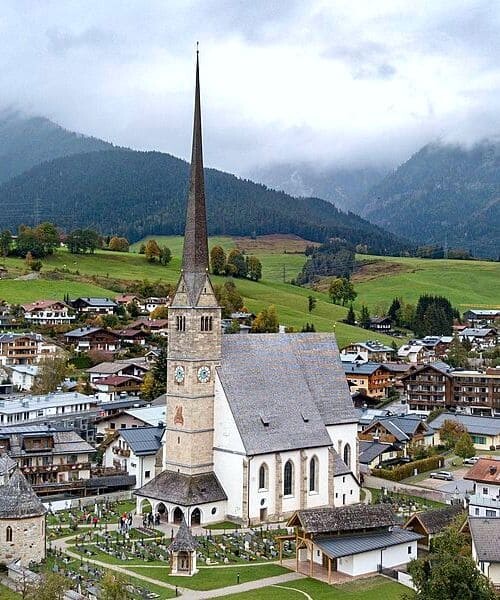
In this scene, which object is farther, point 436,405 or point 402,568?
point 436,405

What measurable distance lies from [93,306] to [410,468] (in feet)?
286

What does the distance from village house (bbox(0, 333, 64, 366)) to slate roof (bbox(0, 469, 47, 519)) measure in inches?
2907

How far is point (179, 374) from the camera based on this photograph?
234ft

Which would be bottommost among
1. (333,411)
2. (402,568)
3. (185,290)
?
(402,568)

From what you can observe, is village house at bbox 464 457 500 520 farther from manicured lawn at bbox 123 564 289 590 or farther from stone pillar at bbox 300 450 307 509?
manicured lawn at bbox 123 564 289 590

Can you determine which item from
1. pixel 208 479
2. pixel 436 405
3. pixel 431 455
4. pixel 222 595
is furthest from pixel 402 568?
pixel 436 405

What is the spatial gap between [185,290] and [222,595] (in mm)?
25568

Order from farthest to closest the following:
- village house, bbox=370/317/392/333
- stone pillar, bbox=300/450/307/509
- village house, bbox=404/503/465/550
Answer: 1. village house, bbox=370/317/392/333
2. stone pillar, bbox=300/450/307/509
3. village house, bbox=404/503/465/550

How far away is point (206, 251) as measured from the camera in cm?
7281

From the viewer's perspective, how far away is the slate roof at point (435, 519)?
63.4 metres

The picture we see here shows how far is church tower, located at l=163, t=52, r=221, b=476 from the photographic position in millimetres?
70438

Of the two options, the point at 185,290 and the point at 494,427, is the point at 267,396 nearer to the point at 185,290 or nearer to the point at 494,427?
the point at 185,290

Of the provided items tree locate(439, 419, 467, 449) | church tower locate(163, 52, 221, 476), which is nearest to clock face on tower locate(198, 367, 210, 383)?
church tower locate(163, 52, 221, 476)

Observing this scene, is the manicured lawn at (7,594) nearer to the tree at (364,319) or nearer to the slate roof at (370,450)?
the slate roof at (370,450)
